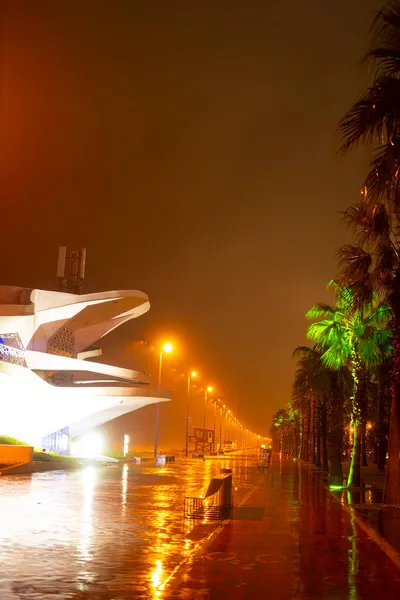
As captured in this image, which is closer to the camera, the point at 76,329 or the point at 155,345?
the point at 76,329

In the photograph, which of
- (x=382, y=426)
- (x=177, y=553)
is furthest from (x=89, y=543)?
(x=382, y=426)

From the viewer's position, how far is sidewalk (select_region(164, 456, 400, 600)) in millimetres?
8273

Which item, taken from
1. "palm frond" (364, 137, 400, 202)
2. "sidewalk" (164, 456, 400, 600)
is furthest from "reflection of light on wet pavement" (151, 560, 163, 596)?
"palm frond" (364, 137, 400, 202)

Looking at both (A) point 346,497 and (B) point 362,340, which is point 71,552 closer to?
(A) point 346,497

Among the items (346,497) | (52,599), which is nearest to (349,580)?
(52,599)

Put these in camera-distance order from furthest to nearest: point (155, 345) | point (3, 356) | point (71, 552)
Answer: point (155, 345) < point (3, 356) < point (71, 552)

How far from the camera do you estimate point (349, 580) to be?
911 centimetres

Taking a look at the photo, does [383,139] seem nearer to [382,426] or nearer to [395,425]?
[395,425]

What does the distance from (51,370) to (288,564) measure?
145 ft

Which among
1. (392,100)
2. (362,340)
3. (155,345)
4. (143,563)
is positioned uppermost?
(155,345)

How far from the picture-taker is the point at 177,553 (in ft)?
35.6

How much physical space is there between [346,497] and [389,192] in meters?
13.8

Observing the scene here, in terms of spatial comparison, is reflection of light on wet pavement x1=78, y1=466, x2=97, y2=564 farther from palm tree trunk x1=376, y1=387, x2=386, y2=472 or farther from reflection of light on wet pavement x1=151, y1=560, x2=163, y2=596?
palm tree trunk x1=376, y1=387, x2=386, y2=472

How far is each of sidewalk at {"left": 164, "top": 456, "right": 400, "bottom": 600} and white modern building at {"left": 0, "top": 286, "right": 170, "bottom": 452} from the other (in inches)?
1232
